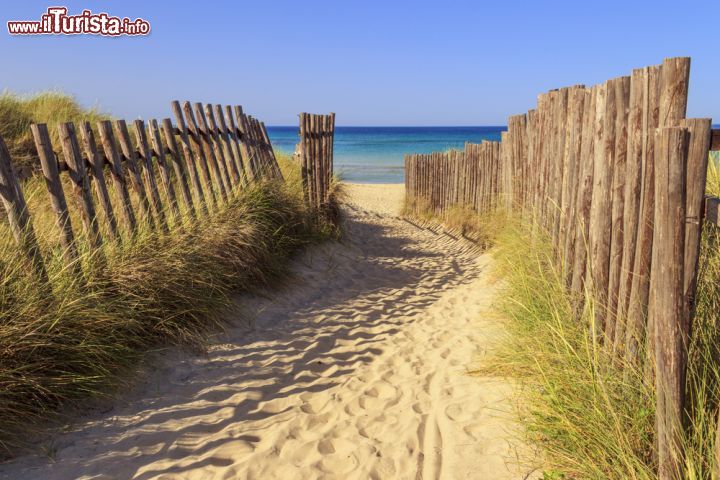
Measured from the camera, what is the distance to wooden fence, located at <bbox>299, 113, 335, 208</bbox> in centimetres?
865

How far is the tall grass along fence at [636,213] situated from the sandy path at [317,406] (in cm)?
84

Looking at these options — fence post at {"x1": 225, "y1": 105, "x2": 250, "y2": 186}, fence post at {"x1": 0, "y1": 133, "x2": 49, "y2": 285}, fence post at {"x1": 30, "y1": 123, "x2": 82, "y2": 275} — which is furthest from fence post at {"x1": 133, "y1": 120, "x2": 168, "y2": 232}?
fence post at {"x1": 225, "y1": 105, "x2": 250, "y2": 186}

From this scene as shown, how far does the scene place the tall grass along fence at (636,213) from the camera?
2.22 meters

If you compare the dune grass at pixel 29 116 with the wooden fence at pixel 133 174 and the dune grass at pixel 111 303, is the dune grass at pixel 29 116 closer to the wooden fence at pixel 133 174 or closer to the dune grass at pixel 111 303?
the wooden fence at pixel 133 174

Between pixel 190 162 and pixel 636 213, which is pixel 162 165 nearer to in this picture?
pixel 190 162

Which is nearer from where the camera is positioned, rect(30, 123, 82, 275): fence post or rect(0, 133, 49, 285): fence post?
rect(0, 133, 49, 285): fence post

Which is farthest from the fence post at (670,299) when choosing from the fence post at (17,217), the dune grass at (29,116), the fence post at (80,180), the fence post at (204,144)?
the dune grass at (29,116)

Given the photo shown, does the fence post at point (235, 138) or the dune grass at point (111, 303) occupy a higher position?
the fence post at point (235, 138)

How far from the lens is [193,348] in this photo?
4402 mm

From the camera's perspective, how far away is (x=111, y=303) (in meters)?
4.00

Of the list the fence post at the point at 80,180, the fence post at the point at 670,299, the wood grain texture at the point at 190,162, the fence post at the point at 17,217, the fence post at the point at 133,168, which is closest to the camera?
the fence post at the point at 670,299

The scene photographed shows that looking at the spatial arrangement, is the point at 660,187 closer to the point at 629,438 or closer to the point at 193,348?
the point at 629,438

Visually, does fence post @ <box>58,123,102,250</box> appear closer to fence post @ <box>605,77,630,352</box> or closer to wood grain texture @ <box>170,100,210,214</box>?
wood grain texture @ <box>170,100,210,214</box>

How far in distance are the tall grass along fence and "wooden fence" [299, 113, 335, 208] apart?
401cm
